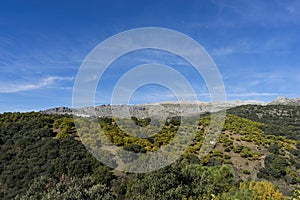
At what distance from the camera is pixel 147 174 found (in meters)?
17.1

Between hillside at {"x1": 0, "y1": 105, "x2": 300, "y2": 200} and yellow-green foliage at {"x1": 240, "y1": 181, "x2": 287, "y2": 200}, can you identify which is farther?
yellow-green foliage at {"x1": 240, "y1": 181, "x2": 287, "y2": 200}

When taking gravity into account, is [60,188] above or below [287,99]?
below

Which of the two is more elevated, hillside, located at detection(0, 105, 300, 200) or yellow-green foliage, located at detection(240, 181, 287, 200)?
hillside, located at detection(0, 105, 300, 200)

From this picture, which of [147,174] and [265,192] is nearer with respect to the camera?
[147,174]

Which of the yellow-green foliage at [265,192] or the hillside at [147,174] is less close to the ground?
the hillside at [147,174]

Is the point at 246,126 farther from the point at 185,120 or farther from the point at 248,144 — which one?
the point at 185,120

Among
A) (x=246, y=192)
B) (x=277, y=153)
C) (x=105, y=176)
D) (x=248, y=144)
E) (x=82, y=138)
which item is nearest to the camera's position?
(x=246, y=192)

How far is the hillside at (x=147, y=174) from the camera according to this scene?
16953 mm

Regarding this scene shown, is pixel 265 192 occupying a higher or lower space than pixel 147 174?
lower

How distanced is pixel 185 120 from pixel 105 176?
74.8 ft

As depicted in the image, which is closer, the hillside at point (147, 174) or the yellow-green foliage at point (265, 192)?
the hillside at point (147, 174)

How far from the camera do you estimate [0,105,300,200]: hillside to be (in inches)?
667

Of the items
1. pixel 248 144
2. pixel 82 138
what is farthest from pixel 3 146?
pixel 248 144

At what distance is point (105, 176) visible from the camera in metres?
28.5
